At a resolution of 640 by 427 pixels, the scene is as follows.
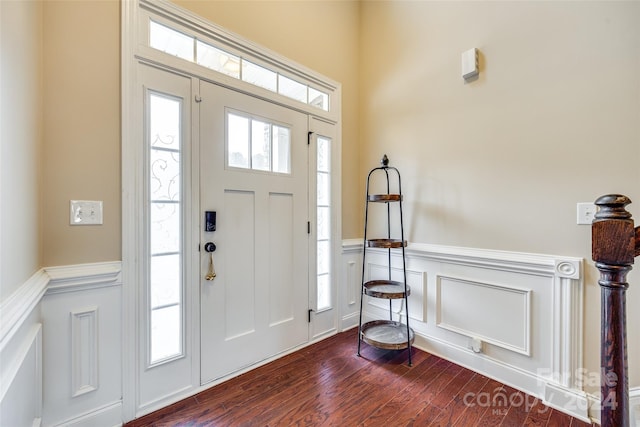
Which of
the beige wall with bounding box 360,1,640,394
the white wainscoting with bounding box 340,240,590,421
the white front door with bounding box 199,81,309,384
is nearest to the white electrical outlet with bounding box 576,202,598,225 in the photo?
the beige wall with bounding box 360,1,640,394

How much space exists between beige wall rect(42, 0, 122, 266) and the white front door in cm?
47

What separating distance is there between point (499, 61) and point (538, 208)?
1.04m

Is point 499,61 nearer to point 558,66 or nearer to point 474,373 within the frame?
point 558,66

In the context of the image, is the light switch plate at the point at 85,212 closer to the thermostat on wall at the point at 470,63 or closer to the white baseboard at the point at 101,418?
the white baseboard at the point at 101,418

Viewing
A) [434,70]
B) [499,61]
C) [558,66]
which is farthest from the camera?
[434,70]

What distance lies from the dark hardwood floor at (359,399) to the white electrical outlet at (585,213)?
44.0 inches

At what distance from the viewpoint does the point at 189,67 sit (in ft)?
5.77

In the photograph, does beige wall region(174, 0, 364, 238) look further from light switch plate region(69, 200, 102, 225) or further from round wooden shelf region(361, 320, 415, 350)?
light switch plate region(69, 200, 102, 225)

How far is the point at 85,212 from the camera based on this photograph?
146 centimetres

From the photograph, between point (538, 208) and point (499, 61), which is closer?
point (538, 208)

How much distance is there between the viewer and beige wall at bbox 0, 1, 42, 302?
3.10 feet

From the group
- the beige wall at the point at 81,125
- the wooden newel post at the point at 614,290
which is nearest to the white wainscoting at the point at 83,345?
the beige wall at the point at 81,125

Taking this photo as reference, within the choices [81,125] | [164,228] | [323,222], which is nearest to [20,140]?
[81,125]

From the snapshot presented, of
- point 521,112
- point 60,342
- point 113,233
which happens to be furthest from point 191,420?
point 521,112
